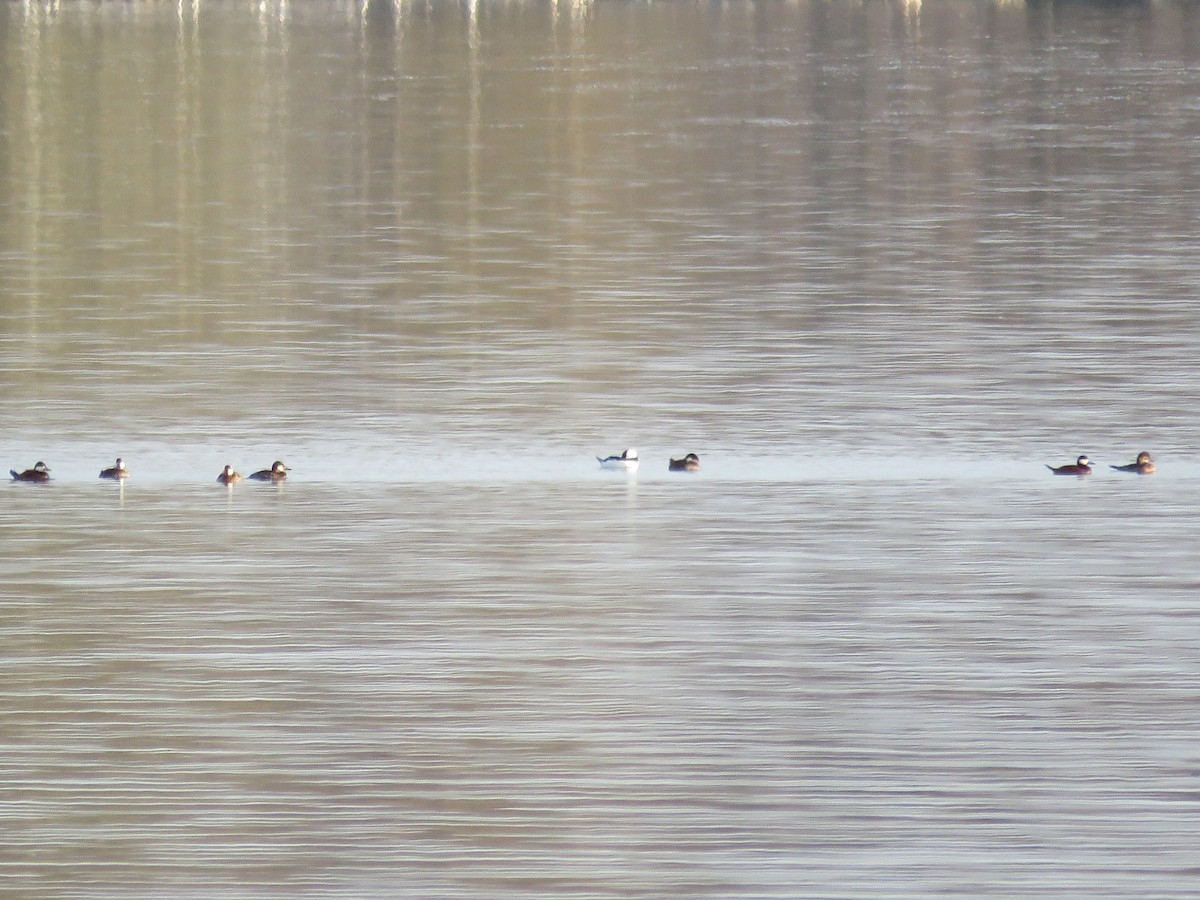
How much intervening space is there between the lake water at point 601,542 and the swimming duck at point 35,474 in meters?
0.14

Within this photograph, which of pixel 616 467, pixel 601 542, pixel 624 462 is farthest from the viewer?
pixel 616 467

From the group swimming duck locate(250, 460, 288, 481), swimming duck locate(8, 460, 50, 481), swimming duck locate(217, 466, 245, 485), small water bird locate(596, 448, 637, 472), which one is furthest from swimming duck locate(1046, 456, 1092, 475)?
swimming duck locate(8, 460, 50, 481)

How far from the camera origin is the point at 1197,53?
359ft

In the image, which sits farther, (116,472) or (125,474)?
(125,474)

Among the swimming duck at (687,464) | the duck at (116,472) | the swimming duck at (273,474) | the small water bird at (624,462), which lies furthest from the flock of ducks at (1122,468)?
the duck at (116,472)

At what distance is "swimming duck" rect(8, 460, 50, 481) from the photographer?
2394 centimetres

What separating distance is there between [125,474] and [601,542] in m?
5.21

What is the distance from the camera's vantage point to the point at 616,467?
80.0 feet

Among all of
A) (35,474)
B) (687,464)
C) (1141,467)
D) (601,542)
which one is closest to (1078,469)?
(1141,467)

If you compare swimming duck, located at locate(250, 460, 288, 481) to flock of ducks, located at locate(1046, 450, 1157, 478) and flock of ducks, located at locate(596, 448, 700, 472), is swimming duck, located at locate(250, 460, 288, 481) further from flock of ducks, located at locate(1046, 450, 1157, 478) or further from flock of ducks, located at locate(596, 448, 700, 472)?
flock of ducks, located at locate(1046, 450, 1157, 478)

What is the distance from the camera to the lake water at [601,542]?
13.7m

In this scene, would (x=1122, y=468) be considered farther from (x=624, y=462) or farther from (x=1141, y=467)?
(x=624, y=462)

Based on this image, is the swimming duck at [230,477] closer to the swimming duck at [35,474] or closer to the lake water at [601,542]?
the lake water at [601,542]

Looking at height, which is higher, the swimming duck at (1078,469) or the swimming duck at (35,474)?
the swimming duck at (1078,469)
